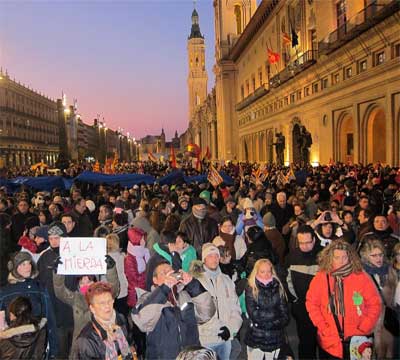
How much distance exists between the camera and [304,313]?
5.33 m

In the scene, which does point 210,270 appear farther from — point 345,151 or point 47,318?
point 345,151

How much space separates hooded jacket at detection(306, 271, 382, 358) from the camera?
14.5 feet

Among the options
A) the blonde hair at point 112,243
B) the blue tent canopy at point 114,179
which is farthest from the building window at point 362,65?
the blonde hair at point 112,243

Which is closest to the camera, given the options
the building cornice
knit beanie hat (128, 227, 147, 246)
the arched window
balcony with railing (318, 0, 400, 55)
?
knit beanie hat (128, 227, 147, 246)

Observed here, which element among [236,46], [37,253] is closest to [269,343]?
[37,253]

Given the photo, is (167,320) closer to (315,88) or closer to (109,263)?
(109,263)

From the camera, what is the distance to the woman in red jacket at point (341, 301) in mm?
4430

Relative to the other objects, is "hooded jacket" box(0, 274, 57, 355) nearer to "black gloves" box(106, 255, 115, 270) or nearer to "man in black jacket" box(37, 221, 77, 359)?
"man in black jacket" box(37, 221, 77, 359)

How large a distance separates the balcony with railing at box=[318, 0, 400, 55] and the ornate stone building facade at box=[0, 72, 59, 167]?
46846mm

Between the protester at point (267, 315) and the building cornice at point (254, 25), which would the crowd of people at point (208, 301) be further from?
the building cornice at point (254, 25)

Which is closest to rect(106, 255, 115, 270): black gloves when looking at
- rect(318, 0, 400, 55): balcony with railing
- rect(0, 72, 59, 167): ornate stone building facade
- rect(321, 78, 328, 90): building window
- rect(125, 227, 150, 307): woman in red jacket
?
rect(125, 227, 150, 307): woman in red jacket

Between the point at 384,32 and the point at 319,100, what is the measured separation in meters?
10.1

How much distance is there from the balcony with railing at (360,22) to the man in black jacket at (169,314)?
18692 mm

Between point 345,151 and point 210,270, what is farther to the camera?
point 345,151
